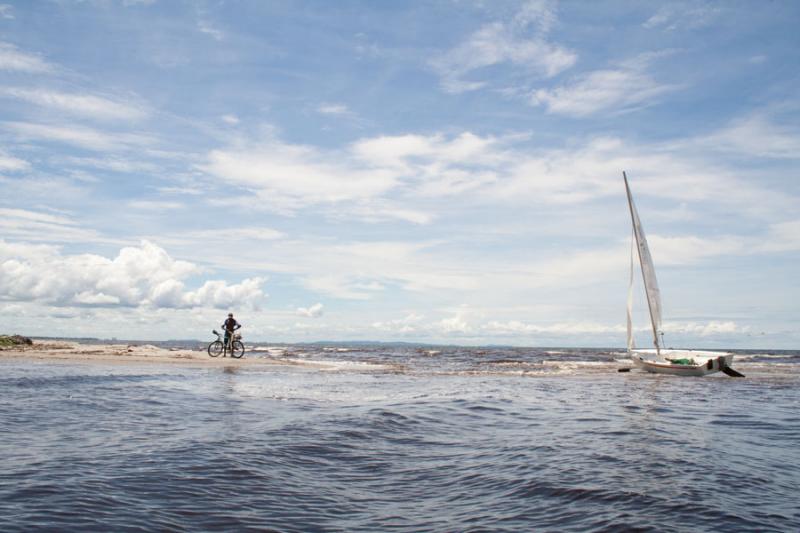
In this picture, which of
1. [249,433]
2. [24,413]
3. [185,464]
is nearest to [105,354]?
[24,413]

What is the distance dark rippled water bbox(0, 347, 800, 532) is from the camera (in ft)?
24.1

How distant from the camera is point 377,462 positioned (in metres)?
10.8

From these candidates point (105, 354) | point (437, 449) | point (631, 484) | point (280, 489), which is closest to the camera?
point (280, 489)

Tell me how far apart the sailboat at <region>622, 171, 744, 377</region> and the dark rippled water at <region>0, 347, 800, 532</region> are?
52.7 ft

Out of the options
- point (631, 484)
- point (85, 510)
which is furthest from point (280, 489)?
point (631, 484)

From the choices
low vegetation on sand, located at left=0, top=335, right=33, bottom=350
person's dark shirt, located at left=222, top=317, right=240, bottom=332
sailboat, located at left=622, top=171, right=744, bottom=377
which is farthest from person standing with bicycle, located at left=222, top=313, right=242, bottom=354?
sailboat, located at left=622, top=171, right=744, bottom=377

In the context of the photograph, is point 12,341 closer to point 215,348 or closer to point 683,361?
point 215,348

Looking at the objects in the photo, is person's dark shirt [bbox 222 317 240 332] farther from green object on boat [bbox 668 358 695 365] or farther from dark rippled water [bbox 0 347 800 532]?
green object on boat [bbox 668 358 695 365]

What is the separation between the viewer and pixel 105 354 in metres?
37.8

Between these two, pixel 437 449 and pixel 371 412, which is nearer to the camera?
pixel 437 449

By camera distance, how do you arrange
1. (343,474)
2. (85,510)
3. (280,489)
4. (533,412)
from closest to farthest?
1. (85,510)
2. (280,489)
3. (343,474)
4. (533,412)

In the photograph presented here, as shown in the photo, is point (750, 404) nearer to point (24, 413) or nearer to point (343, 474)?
point (343, 474)

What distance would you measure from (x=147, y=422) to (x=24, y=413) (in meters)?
3.18

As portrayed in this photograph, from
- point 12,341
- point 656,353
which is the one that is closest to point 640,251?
point 656,353
